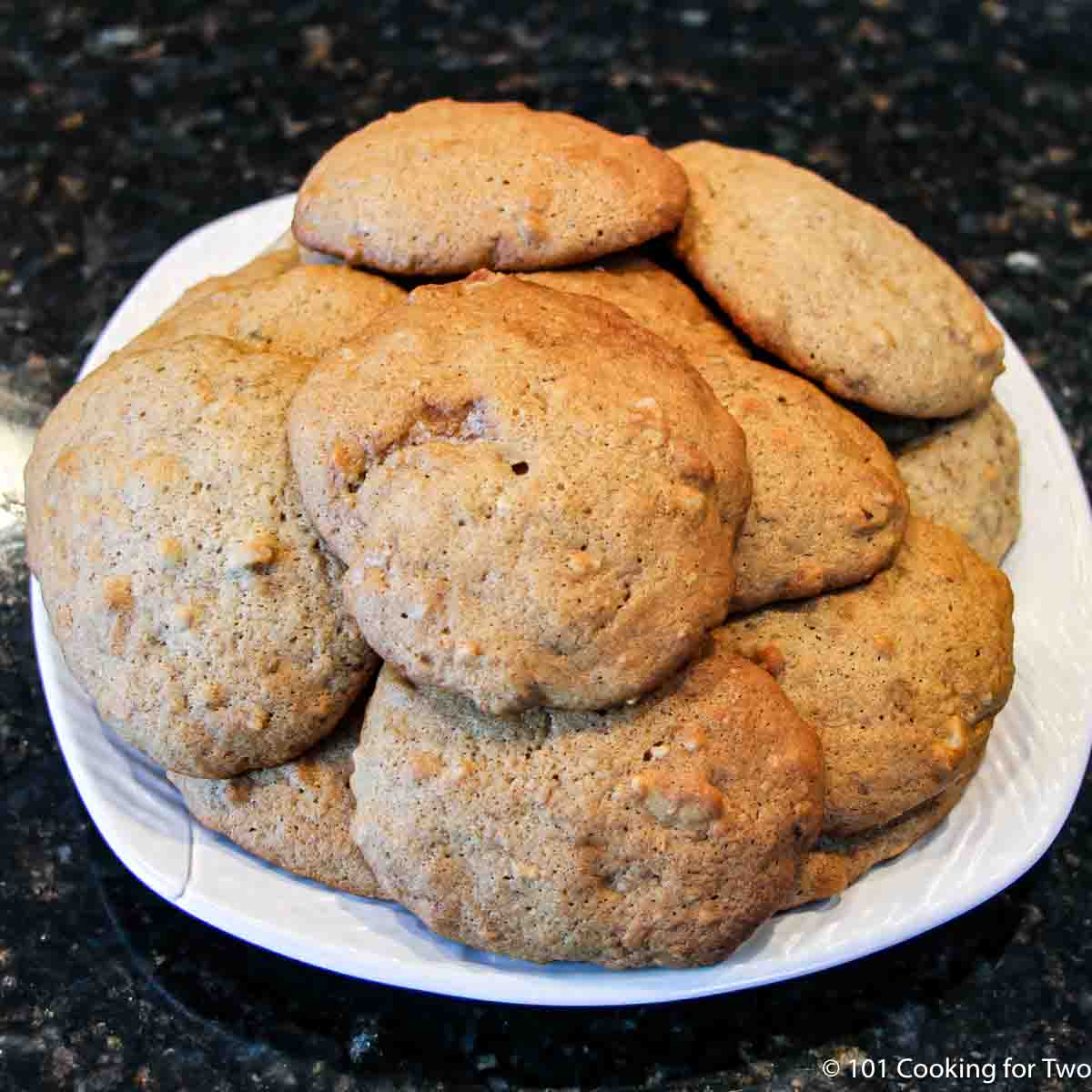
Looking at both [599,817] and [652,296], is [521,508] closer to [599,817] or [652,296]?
[599,817]

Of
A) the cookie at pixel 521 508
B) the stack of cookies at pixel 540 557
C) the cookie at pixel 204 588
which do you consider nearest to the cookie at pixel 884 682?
the stack of cookies at pixel 540 557

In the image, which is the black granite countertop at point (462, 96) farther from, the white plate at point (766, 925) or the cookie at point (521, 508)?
the cookie at point (521, 508)

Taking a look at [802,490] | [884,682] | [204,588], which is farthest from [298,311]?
[884,682]

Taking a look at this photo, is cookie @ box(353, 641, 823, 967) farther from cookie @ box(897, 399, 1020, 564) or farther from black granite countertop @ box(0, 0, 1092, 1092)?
cookie @ box(897, 399, 1020, 564)

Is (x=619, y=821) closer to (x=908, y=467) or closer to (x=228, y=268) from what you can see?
(x=908, y=467)

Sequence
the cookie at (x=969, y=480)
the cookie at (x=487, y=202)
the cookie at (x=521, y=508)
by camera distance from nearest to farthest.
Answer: the cookie at (x=521, y=508) → the cookie at (x=487, y=202) → the cookie at (x=969, y=480)

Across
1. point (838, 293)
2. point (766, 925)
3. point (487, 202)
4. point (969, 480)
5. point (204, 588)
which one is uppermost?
point (487, 202)
